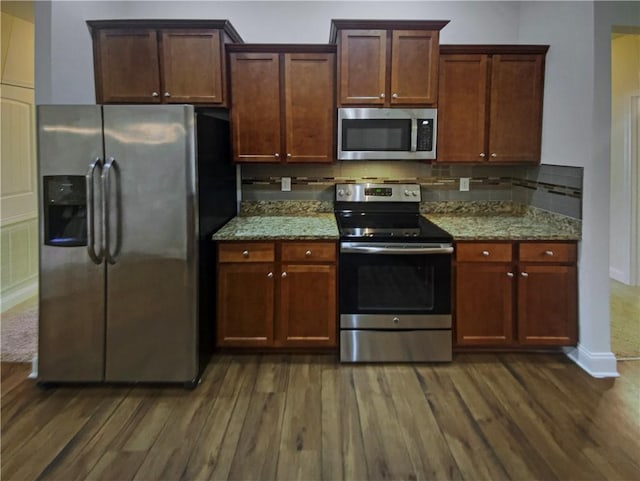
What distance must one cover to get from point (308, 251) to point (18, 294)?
3117 millimetres

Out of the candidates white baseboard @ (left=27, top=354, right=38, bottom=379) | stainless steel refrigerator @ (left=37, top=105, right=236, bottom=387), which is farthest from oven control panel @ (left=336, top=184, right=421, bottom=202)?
white baseboard @ (left=27, top=354, right=38, bottom=379)

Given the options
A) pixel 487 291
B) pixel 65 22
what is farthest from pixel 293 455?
pixel 65 22

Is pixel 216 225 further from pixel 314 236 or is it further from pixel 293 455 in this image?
pixel 293 455

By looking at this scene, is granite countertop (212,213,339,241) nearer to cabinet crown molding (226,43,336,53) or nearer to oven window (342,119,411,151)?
oven window (342,119,411,151)

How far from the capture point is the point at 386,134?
3.68 metres

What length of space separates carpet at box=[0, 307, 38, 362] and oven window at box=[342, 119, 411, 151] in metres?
2.66

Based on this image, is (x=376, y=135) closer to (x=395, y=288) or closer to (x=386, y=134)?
(x=386, y=134)

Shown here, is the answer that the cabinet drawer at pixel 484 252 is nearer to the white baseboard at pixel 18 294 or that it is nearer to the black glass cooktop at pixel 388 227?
the black glass cooktop at pixel 388 227

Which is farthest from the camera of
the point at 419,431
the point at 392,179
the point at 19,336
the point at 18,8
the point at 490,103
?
the point at 18,8

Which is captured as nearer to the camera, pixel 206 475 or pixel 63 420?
pixel 206 475

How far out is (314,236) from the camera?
337 cm

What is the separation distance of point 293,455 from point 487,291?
1737 mm

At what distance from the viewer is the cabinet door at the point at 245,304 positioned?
341 cm

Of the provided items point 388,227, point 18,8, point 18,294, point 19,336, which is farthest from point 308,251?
point 18,8
